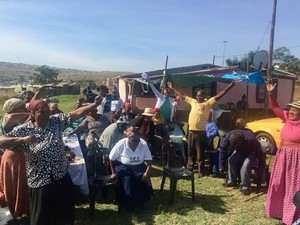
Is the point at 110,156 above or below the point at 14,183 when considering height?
above

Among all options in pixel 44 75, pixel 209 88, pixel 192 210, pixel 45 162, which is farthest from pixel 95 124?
pixel 44 75

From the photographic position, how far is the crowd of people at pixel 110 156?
132 inches

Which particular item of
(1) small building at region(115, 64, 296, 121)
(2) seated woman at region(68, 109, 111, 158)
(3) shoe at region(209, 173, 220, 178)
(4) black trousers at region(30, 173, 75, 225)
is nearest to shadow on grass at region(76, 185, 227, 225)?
(3) shoe at region(209, 173, 220, 178)

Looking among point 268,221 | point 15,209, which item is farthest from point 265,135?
point 15,209

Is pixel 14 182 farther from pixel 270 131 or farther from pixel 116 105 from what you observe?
pixel 270 131

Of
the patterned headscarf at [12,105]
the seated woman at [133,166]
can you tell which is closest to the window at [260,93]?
the seated woman at [133,166]

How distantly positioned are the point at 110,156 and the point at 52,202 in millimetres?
1923

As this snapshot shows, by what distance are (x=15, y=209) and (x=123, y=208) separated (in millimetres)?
1682

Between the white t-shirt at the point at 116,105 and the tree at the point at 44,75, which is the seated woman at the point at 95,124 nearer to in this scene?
the white t-shirt at the point at 116,105

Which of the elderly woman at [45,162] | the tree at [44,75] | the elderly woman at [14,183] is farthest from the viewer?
the tree at [44,75]

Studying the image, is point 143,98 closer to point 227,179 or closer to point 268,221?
point 227,179

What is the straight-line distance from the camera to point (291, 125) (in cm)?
443

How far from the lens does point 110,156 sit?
17.6ft

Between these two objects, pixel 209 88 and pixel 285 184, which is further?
pixel 209 88
